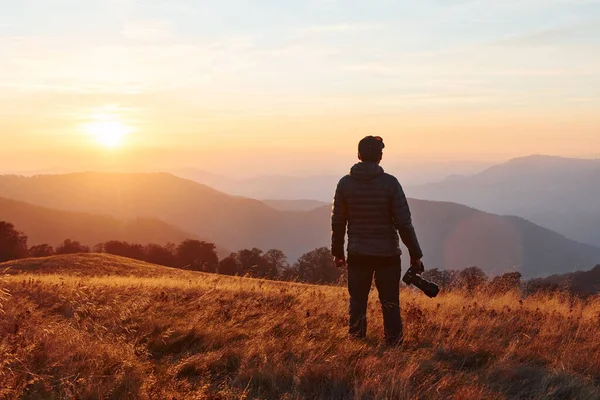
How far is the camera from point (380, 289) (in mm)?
7105

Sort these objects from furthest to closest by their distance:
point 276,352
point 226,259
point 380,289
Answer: point 226,259 < point 380,289 < point 276,352

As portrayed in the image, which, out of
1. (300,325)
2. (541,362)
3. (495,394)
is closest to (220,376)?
(300,325)

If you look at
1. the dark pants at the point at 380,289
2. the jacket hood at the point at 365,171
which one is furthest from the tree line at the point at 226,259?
the jacket hood at the point at 365,171

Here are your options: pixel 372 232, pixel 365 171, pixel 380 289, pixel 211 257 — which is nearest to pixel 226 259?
pixel 211 257

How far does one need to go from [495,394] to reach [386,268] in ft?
8.09

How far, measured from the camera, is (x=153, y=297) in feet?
31.6

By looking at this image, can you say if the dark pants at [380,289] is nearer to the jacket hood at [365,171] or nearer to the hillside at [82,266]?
the jacket hood at [365,171]

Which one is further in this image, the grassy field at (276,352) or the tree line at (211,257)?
the tree line at (211,257)

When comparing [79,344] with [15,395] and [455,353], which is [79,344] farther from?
[455,353]

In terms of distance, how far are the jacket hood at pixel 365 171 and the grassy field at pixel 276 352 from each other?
209cm

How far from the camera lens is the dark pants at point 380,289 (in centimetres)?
690

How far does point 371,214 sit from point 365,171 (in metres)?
0.57

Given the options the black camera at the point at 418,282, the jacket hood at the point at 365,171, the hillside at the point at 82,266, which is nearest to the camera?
the black camera at the point at 418,282

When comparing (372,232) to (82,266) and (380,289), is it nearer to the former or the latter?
(380,289)
